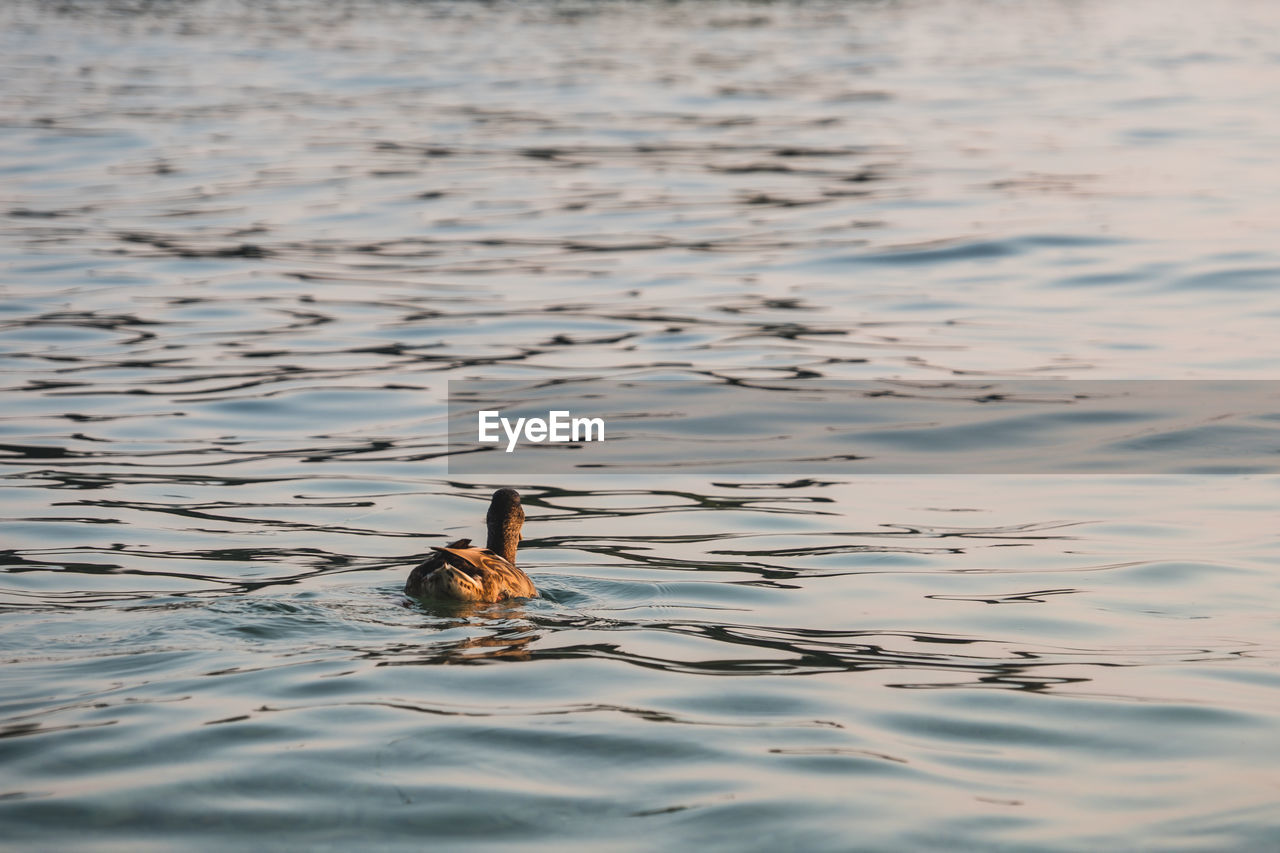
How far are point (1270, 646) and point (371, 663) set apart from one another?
13.4 feet

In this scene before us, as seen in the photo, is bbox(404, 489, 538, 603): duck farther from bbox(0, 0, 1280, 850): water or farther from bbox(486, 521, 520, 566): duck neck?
bbox(486, 521, 520, 566): duck neck

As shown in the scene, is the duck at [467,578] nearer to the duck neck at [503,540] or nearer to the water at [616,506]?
the water at [616,506]

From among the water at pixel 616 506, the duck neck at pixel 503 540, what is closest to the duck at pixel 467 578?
the water at pixel 616 506

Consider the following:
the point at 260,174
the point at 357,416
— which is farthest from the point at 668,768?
the point at 260,174

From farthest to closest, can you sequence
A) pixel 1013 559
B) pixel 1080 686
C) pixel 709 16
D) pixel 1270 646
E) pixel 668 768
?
pixel 709 16
pixel 1013 559
pixel 1270 646
pixel 1080 686
pixel 668 768

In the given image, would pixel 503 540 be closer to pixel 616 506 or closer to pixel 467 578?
pixel 467 578

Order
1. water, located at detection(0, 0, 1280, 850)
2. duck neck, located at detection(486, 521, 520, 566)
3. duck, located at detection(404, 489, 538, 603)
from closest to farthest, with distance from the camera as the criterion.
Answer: water, located at detection(0, 0, 1280, 850), duck, located at detection(404, 489, 538, 603), duck neck, located at detection(486, 521, 520, 566)

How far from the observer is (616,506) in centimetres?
1146

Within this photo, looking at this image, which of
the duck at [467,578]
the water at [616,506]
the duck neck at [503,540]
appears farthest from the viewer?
the duck neck at [503,540]

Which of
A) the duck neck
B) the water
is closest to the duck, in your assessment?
the water

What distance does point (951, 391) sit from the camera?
14.3 metres

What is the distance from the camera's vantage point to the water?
6566 millimetres

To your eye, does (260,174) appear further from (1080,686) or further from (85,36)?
(85,36)

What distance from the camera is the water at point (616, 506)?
21.5 ft
